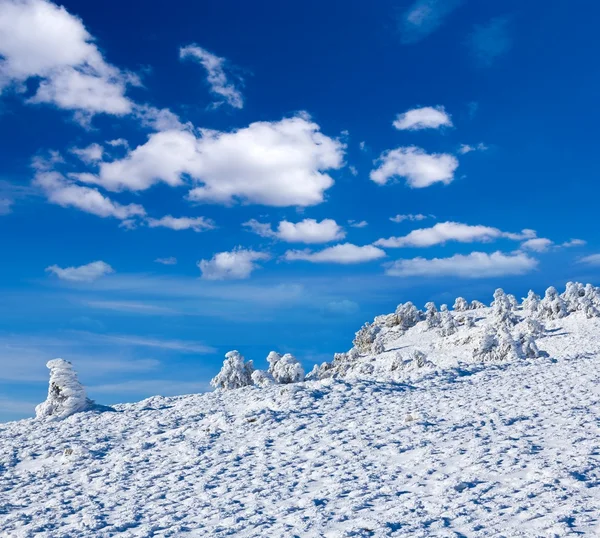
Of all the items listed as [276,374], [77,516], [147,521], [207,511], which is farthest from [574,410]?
[276,374]

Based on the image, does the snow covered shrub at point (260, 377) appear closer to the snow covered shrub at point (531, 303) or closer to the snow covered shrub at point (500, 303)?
the snow covered shrub at point (500, 303)

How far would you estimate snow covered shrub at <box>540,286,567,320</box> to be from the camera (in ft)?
234

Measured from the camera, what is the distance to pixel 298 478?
14.5m

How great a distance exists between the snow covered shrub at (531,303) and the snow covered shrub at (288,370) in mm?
51168

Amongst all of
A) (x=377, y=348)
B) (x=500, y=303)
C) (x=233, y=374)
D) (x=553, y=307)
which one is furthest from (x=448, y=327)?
(x=233, y=374)

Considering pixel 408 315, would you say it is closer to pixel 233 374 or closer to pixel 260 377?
→ pixel 233 374

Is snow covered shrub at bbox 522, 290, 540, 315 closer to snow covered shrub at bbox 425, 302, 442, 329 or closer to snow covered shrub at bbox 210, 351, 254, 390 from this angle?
snow covered shrub at bbox 425, 302, 442, 329

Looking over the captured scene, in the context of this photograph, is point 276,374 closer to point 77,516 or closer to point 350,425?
point 350,425

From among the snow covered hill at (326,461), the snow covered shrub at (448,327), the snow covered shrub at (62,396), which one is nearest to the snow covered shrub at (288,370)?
the snow covered hill at (326,461)

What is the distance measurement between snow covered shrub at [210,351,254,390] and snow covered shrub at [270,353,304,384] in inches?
118

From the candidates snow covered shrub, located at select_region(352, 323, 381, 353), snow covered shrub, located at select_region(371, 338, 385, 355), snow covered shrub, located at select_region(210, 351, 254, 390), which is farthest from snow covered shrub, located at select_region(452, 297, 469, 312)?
snow covered shrub, located at select_region(210, 351, 254, 390)

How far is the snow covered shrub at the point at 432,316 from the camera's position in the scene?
8269 centimetres

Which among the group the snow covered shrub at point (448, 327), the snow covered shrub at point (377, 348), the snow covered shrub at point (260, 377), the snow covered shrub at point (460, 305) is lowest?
the snow covered shrub at point (260, 377)

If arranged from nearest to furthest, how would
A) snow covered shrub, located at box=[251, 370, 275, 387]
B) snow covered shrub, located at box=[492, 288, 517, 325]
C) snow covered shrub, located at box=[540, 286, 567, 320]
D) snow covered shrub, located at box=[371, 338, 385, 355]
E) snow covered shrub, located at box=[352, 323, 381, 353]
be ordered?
snow covered shrub, located at box=[251, 370, 275, 387] < snow covered shrub, located at box=[540, 286, 567, 320] < snow covered shrub, located at box=[371, 338, 385, 355] < snow covered shrub, located at box=[492, 288, 517, 325] < snow covered shrub, located at box=[352, 323, 381, 353]
